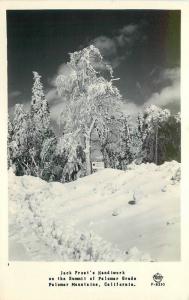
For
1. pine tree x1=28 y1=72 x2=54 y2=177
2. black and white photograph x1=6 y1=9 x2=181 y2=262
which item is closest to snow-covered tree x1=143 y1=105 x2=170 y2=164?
black and white photograph x1=6 y1=9 x2=181 y2=262

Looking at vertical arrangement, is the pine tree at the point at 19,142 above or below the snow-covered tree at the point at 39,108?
below

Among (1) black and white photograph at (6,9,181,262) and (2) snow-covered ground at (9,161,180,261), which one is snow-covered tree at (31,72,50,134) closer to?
(1) black and white photograph at (6,9,181,262)

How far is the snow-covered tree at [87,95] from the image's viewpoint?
1468 millimetres

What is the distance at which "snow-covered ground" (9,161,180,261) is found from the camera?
4.73 ft

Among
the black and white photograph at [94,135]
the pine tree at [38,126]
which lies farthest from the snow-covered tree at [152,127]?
the pine tree at [38,126]

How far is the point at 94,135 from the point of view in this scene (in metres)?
1.48

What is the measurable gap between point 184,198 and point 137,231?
148 mm

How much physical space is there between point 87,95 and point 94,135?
11 cm
